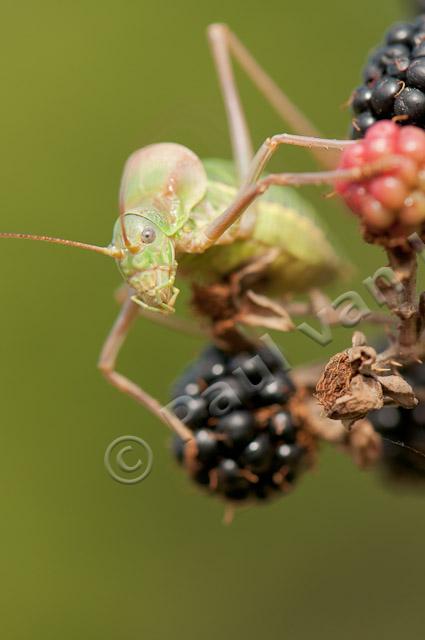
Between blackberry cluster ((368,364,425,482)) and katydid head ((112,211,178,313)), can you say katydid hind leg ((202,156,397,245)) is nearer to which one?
katydid head ((112,211,178,313))

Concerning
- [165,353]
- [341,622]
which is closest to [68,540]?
[165,353]

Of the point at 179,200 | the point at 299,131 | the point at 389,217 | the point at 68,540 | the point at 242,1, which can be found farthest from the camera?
the point at 242,1

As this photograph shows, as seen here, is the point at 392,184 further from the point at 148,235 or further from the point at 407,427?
the point at 407,427

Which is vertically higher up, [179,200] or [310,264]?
[179,200]

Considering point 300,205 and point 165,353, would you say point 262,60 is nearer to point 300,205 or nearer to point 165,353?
point 165,353

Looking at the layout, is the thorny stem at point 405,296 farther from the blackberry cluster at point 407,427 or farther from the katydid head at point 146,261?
the katydid head at point 146,261

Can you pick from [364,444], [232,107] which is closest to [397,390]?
[364,444]
